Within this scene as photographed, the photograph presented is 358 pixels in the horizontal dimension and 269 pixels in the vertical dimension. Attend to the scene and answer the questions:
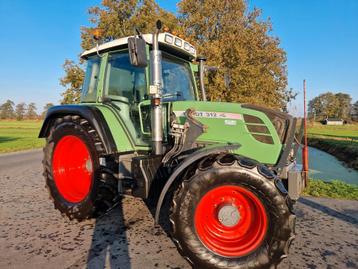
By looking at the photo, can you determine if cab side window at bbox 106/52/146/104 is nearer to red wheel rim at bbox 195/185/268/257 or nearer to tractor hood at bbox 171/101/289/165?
tractor hood at bbox 171/101/289/165

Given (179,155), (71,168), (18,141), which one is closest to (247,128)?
(179,155)

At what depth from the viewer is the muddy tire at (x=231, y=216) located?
240 cm

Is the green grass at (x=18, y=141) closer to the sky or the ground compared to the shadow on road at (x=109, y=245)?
closer to the sky

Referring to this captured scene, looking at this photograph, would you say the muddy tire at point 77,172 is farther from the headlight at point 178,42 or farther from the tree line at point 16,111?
the tree line at point 16,111

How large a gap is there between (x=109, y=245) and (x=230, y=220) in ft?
4.50

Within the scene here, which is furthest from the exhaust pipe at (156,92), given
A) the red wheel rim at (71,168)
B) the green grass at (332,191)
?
the green grass at (332,191)

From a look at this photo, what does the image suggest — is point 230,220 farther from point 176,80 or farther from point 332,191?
point 332,191

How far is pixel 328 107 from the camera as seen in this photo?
100 metres

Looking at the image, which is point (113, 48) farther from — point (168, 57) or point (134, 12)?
point (134, 12)

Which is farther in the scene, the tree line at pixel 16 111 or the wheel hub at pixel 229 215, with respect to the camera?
the tree line at pixel 16 111

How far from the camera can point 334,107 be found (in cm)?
9825

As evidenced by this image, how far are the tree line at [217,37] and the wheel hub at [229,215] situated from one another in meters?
11.6

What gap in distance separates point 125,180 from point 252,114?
1.83 m

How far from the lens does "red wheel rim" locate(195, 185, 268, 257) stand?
259cm
